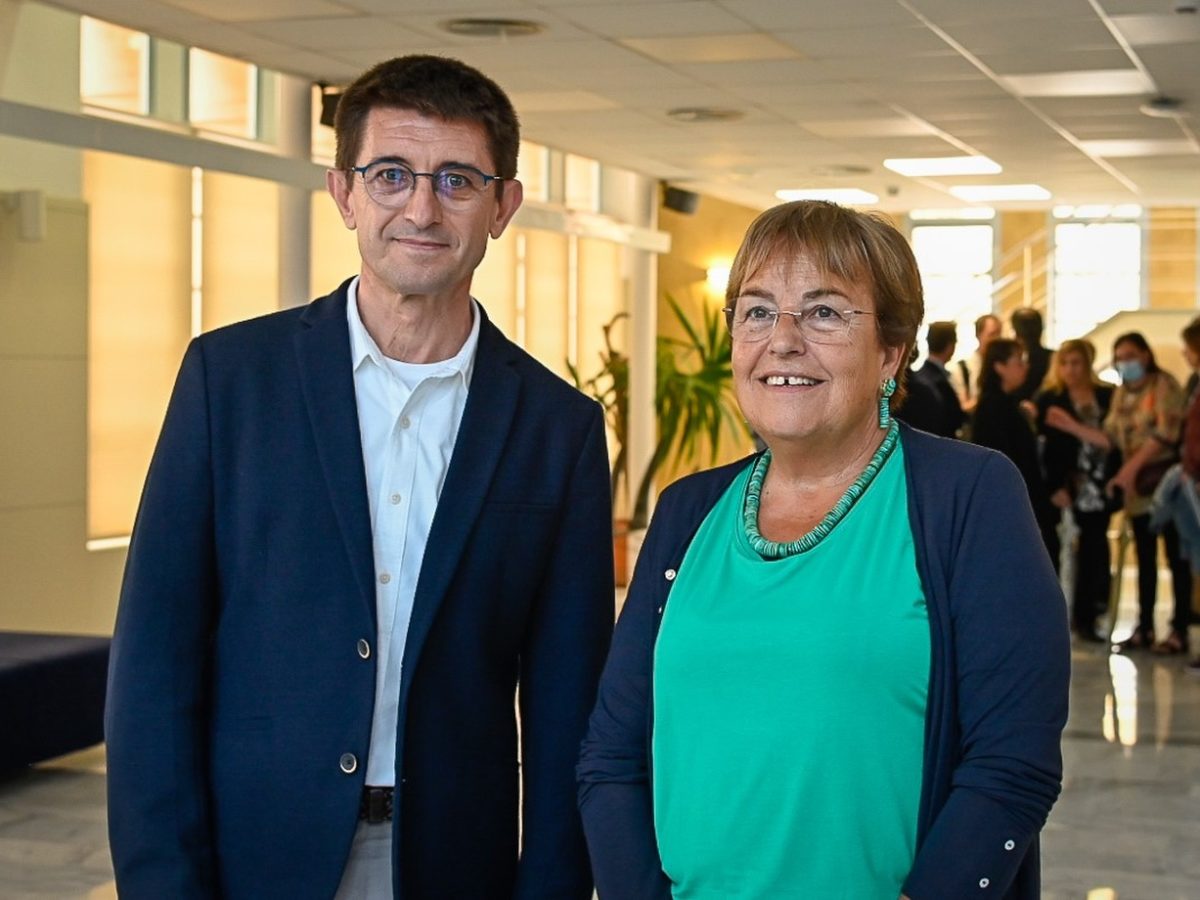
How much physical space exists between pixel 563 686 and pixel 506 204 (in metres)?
0.60

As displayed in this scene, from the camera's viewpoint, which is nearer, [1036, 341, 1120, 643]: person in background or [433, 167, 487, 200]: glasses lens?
[433, 167, 487, 200]: glasses lens

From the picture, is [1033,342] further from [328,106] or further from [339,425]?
[339,425]

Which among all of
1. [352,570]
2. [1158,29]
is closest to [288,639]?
[352,570]

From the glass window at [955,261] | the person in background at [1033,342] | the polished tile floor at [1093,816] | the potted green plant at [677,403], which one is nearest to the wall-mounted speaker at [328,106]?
the potted green plant at [677,403]

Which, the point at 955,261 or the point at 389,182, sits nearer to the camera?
the point at 389,182

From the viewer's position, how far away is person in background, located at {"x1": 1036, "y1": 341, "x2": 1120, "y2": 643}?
9070 mm

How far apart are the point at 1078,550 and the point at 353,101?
7.87 meters

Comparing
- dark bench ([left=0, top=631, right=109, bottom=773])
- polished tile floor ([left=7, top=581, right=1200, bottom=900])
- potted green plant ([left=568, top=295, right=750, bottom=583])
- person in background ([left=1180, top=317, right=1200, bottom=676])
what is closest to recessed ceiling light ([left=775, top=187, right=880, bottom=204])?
potted green plant ([left=568, top=295, right=750, bottom=583])

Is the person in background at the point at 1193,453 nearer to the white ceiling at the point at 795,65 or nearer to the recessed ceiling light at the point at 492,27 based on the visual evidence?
the white ceiling at the point at 795,65

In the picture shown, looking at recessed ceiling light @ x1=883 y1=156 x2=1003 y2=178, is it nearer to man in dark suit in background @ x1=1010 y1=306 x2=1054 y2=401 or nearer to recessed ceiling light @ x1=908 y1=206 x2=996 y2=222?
man in dark suit in background @ x1=1010 y1=306 x2=1054 y2=401

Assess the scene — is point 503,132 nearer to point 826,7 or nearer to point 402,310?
point 402,310

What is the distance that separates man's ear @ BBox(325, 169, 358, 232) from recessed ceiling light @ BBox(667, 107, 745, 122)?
856 cm

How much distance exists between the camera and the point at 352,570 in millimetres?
2021

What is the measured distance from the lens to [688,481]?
2096 millimetres
